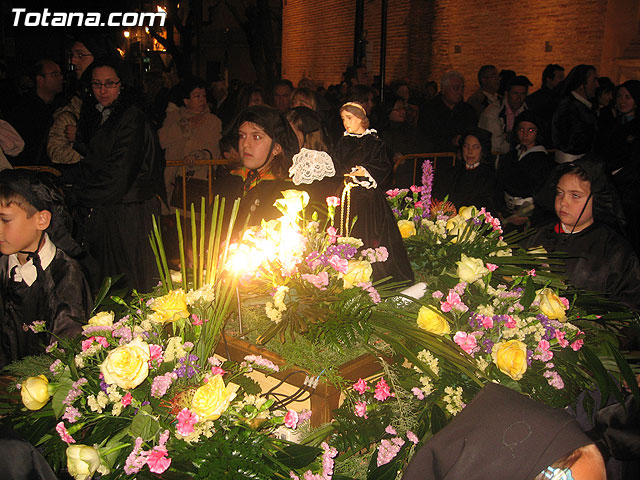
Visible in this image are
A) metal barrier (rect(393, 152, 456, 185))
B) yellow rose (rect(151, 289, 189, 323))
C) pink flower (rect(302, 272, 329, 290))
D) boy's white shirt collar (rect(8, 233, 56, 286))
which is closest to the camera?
yellow rose (rect(151, 289, 189, 323))

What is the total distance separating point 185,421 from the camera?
5.97ft

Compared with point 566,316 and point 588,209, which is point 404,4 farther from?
point 566,316

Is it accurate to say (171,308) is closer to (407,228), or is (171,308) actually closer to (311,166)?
(311,166)

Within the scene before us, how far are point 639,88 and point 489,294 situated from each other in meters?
5.55

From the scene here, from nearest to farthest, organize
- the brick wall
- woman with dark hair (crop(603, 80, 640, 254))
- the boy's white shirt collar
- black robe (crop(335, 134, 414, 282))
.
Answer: the boy's white shirt collar
black robe (crop(335, 134, 414, 282))
woman with dark hair (crop(603, 80, 640, 254))
the brick wall

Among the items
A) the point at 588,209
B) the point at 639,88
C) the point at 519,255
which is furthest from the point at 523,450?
the point at 639,88

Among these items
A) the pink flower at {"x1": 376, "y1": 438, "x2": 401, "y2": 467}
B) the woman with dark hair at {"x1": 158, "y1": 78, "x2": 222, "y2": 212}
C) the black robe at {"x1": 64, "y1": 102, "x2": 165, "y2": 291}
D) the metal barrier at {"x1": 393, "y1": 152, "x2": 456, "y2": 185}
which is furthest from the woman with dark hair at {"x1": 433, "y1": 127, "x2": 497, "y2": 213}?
the pink flower at {"x1": 376, "y1": 438, "x2": 401, "y2": 467}

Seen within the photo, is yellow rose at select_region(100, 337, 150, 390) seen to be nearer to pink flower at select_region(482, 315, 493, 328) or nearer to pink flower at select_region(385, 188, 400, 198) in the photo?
pink flower at select_region(482, 315, 493, 328)

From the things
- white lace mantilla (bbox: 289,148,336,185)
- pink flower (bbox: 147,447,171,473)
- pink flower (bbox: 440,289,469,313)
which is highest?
white lace mantilla (bbox: 289,148,336,185)

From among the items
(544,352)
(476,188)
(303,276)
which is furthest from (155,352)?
(476,188)

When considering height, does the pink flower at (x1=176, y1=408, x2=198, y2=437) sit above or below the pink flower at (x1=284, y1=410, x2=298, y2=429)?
above

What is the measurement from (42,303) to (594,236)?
3053mm

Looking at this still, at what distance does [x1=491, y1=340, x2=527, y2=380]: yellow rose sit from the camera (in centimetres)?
220

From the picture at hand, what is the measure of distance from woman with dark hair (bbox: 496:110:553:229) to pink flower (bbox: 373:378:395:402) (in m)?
4.02
